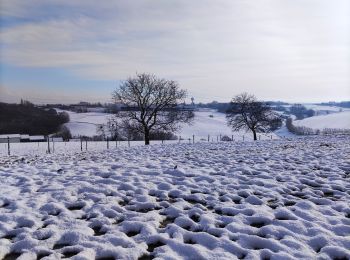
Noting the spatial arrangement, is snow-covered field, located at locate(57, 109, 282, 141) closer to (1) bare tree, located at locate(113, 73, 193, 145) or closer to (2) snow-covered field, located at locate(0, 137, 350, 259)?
(1) bare tree, located at locate(113, 73, 193, 145)

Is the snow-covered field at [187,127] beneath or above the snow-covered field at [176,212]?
beneath

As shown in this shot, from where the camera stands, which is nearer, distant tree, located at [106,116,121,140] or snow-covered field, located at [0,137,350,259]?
snow-covered field, located at [0,137,350,259]

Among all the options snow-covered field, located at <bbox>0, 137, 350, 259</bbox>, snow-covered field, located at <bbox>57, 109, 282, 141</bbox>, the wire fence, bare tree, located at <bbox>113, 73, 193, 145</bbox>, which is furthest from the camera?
snow-covered field, located at <bbox>57, 109, 282, 141</bbox>

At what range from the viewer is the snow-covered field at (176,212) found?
5664 mm

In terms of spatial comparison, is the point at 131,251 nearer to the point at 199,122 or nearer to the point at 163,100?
the point at 163,100

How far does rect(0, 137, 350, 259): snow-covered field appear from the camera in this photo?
5.66 metres

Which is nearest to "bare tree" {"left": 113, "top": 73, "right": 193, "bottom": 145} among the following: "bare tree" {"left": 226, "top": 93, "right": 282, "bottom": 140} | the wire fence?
the wire fence

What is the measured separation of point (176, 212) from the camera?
24.7 feet

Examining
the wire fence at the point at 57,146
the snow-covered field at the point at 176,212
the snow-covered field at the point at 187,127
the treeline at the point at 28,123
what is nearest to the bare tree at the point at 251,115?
the wire fence at the point at 57,146

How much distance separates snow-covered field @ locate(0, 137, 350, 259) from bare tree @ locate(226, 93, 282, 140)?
45922 mm

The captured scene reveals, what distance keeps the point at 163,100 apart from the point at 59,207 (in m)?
34.8

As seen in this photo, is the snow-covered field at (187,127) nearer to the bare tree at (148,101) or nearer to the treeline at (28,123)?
the treeline at (28,123)

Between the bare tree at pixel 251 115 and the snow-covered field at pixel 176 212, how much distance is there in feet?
151

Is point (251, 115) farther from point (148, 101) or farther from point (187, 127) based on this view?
point (187, 127)
